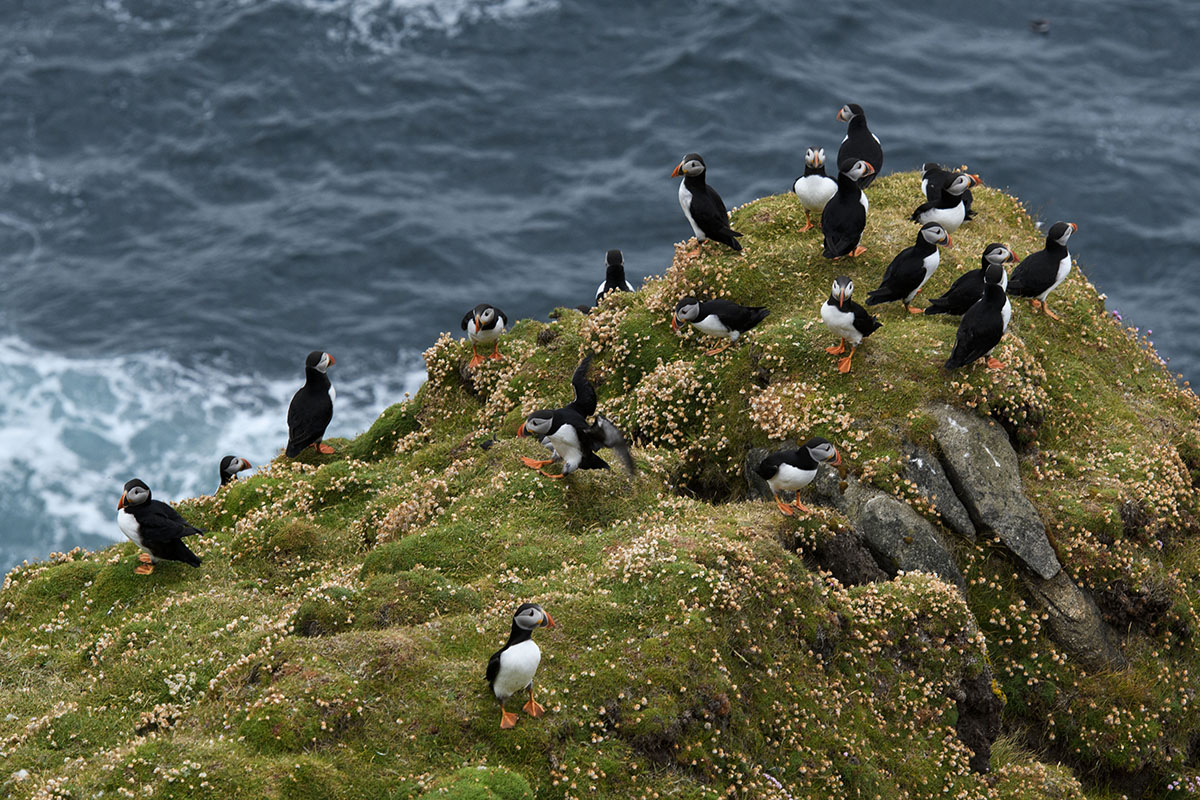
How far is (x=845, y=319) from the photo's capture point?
53.0 ft

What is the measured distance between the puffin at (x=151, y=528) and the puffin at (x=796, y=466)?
736 centimetres

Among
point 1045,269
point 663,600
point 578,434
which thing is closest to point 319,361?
point 578,434

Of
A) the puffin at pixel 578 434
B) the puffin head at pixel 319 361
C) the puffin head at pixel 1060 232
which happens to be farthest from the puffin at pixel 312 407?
the puffin head at pixel 1060 232

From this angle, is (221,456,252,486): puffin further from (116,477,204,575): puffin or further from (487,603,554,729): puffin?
(487,603,554,729): puffin

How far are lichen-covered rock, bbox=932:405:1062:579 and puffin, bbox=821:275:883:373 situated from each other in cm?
146

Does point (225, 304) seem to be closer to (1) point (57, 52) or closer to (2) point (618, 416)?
(1) point (57, 52)

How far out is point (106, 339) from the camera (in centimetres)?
3584

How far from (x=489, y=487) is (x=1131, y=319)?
25.3 meters

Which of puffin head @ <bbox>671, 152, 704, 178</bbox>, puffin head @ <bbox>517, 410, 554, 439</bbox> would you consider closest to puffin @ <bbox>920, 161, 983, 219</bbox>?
puffin head @ <bbox>671, 152, 704, 178</bbox>

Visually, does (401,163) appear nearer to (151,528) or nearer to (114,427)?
(114,427)

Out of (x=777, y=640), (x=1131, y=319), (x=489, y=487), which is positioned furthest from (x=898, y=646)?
(x=1131, y=319)

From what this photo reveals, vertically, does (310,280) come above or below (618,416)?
above

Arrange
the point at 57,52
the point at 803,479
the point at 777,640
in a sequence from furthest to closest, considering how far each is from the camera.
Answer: the point at 57,52 → the point at 803,479 → the point at 777,640

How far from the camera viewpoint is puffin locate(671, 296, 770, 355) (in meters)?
17.4
